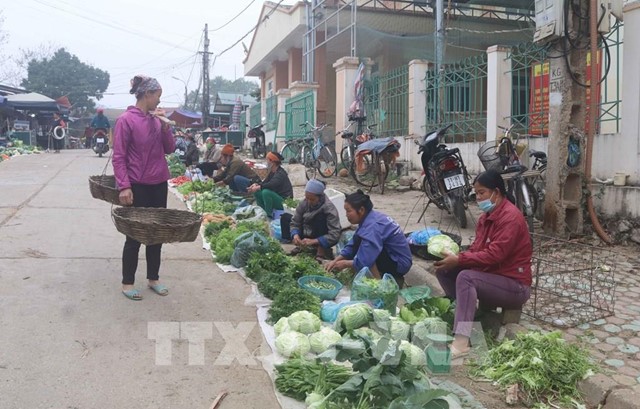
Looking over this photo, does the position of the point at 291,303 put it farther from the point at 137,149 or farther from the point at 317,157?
→ the point at 317,157

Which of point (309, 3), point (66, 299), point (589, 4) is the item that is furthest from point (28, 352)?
point (309, 3)

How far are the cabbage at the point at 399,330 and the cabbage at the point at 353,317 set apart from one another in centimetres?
18

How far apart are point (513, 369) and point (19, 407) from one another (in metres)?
2.81

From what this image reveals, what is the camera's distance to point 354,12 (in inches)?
563

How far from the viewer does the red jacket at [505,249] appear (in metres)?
3.89

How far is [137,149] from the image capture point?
4770 millimetres

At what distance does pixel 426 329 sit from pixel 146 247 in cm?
247

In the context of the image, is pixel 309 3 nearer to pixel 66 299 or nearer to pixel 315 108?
pixel 315 108

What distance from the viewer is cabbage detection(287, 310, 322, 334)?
13.0ft

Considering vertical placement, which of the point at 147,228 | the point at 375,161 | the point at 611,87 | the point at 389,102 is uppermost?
the point at 389,102

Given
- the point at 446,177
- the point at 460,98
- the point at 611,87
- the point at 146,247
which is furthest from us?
the point at 460,98

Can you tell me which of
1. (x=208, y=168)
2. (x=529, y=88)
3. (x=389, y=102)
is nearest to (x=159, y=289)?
(x=529, y=88)

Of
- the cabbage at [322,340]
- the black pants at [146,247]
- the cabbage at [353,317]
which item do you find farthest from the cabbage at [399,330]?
the black pants at [146,247]

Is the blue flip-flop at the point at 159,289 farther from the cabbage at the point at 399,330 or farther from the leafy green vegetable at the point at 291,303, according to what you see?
the cabbage at the point at 399,330
